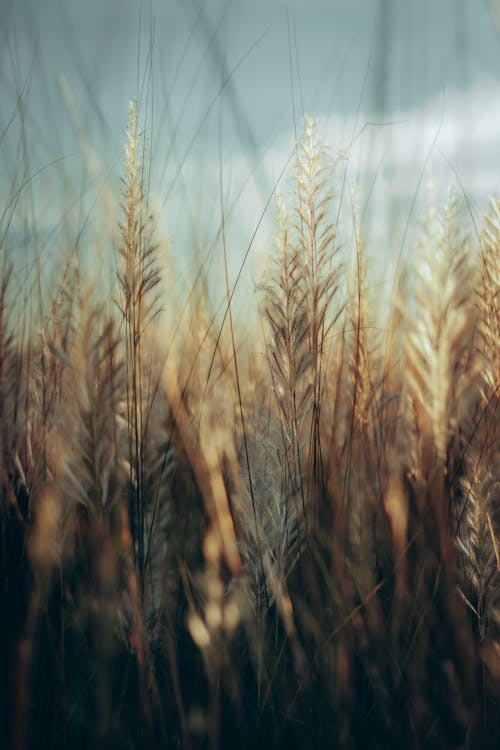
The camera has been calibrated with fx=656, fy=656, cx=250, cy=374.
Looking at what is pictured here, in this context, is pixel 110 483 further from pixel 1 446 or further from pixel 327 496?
pixel 327 496

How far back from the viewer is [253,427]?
81cm

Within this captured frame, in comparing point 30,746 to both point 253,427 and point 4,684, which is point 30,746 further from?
point 253,427

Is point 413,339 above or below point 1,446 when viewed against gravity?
above

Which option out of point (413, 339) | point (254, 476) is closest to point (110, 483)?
point (254, 476)

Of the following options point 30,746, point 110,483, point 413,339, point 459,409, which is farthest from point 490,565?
point 30,746

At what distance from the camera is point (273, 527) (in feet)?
2.58

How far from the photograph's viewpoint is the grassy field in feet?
2.48

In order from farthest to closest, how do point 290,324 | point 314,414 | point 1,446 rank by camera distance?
point 1,446 → point 314,414 → point 290,324

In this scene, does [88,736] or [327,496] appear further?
[327,496]

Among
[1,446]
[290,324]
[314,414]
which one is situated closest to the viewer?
[290,324]

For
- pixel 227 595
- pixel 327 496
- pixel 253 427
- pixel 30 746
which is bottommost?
pixel 30 746

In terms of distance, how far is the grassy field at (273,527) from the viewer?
757 millimetres

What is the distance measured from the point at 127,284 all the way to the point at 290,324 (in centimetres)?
20

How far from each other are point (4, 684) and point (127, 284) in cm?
54
